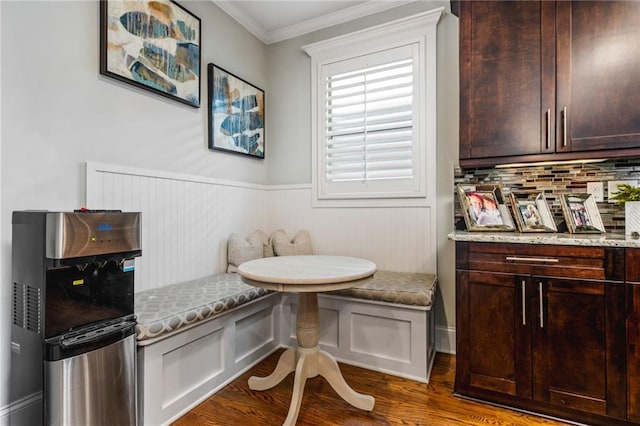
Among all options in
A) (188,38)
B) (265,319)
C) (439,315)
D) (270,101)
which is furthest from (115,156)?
(439,315)

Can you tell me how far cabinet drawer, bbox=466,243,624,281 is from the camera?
1599 millimetres

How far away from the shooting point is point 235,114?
9.28ft

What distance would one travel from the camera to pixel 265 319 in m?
2.48

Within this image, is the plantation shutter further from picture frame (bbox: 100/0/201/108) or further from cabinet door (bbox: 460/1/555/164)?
picture frame (bbox: 100/0/201/108)

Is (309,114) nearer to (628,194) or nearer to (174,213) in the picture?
(174,213)

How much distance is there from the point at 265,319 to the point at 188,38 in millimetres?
2116

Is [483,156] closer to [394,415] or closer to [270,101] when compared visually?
[394,415]

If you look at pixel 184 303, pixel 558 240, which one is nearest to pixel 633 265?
pixel 558 240

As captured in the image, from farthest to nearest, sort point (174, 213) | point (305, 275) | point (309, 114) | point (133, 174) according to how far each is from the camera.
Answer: point (309, 114), point (174, 213), point (133, 174), point (305, 275)

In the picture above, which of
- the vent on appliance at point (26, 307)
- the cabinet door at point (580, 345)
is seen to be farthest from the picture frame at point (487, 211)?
the vent on appliance at point (26, 307)

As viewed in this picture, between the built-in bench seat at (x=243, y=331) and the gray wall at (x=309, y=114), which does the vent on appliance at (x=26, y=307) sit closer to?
the built-in bench seat at (x=243, y=331)

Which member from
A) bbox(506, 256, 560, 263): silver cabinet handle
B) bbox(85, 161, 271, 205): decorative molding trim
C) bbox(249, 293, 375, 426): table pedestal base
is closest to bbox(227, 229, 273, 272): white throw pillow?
bbox(85, 161, 271, 205): decorative molding trim

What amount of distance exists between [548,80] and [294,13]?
2084 mm

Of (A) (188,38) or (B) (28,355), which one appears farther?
(A) (188,38)
